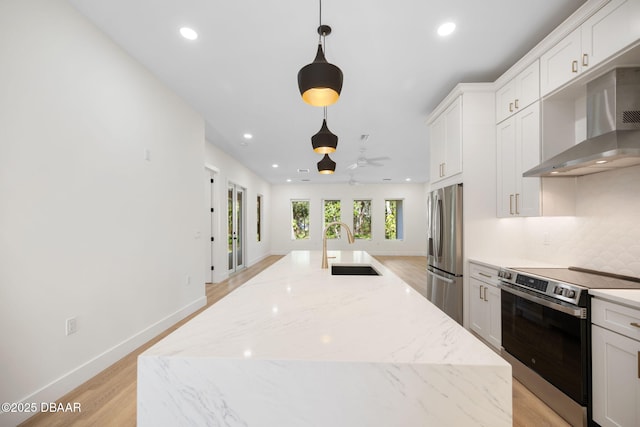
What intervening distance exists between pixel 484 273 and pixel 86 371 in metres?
3.49

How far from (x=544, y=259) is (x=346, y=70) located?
2666 millimetres

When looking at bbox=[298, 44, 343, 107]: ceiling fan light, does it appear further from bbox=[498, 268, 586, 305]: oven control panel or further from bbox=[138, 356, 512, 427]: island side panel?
bbox=[498, 268, 586, 305]: oven control panel

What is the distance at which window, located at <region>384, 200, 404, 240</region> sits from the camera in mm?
10625

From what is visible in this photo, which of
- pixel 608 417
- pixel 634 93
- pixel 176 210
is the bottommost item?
pixel 608 417

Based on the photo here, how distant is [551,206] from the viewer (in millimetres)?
2418

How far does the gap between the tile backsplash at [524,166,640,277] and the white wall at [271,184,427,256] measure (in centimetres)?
783

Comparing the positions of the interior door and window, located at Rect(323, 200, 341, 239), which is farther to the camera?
window, located at Rect(323, 200, 341, 239)

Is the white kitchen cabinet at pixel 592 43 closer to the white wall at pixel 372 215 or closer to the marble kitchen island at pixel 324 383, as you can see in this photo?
the marble kitchen island at pixel 324 383

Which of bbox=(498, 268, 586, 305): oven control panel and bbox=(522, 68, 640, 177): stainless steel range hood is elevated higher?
bbox=(522, 68, 640, 177): stainless steel range hood

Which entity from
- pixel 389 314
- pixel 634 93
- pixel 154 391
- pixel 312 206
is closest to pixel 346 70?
pixel 634 93

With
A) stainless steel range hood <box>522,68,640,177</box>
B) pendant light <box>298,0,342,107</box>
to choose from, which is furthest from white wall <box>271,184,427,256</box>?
pendant light <box>298,0,342,107</box>

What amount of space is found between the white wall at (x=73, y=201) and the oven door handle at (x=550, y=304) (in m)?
3.40

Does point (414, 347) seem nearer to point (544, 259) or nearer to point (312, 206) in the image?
point (544, 259)

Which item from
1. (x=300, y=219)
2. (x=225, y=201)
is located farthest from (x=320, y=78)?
(x=300, y=219)
